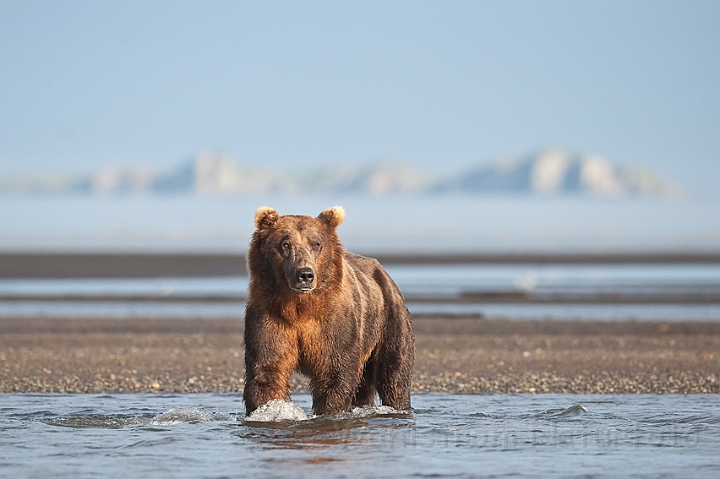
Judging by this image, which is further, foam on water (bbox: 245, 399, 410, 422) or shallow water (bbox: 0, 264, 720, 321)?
shallow water (bbox: 0, 264, 720, 321)

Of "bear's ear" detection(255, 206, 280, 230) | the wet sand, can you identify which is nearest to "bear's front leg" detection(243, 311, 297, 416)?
"bear's ear" detection(255, 206, 280, 230)

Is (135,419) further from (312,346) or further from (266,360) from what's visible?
(312,346)

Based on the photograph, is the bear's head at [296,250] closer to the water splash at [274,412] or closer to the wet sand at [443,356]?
the water splash at [274,412]

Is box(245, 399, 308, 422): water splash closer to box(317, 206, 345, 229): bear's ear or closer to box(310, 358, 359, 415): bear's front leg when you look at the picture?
box(310, 358, 359, 415): bear's front leg

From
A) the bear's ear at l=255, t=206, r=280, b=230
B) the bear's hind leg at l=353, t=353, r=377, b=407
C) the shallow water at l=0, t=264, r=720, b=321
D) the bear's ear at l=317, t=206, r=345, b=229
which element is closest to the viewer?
the bear's ear at l=255, t=206, r=280, b=230

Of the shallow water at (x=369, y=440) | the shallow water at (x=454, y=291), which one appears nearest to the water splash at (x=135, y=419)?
the shallow water at (x=369, y=440)

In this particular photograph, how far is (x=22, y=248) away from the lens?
41.4 meters

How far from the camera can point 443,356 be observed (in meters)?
13.7

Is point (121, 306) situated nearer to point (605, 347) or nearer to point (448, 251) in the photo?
point (605, 347)

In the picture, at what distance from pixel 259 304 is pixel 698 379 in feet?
19.3

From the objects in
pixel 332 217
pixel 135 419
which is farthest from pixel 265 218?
pixel 135 419

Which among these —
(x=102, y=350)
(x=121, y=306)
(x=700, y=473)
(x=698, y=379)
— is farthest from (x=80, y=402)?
(x=121, y=306)

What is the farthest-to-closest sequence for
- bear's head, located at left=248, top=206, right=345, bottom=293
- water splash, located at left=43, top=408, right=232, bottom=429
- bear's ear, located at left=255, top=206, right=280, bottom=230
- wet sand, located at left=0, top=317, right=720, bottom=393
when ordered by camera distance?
wet sand, located at left=0, top=317, right=720, bottom=393, water splash, located at left=43, top=408, right=232, bottom=429, bear's ear, located at left=255, top=206, right=280, bottom=230, bear's head, located at left=248, top=206, right=345, bottom=293

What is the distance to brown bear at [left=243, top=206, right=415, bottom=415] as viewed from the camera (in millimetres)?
8031
